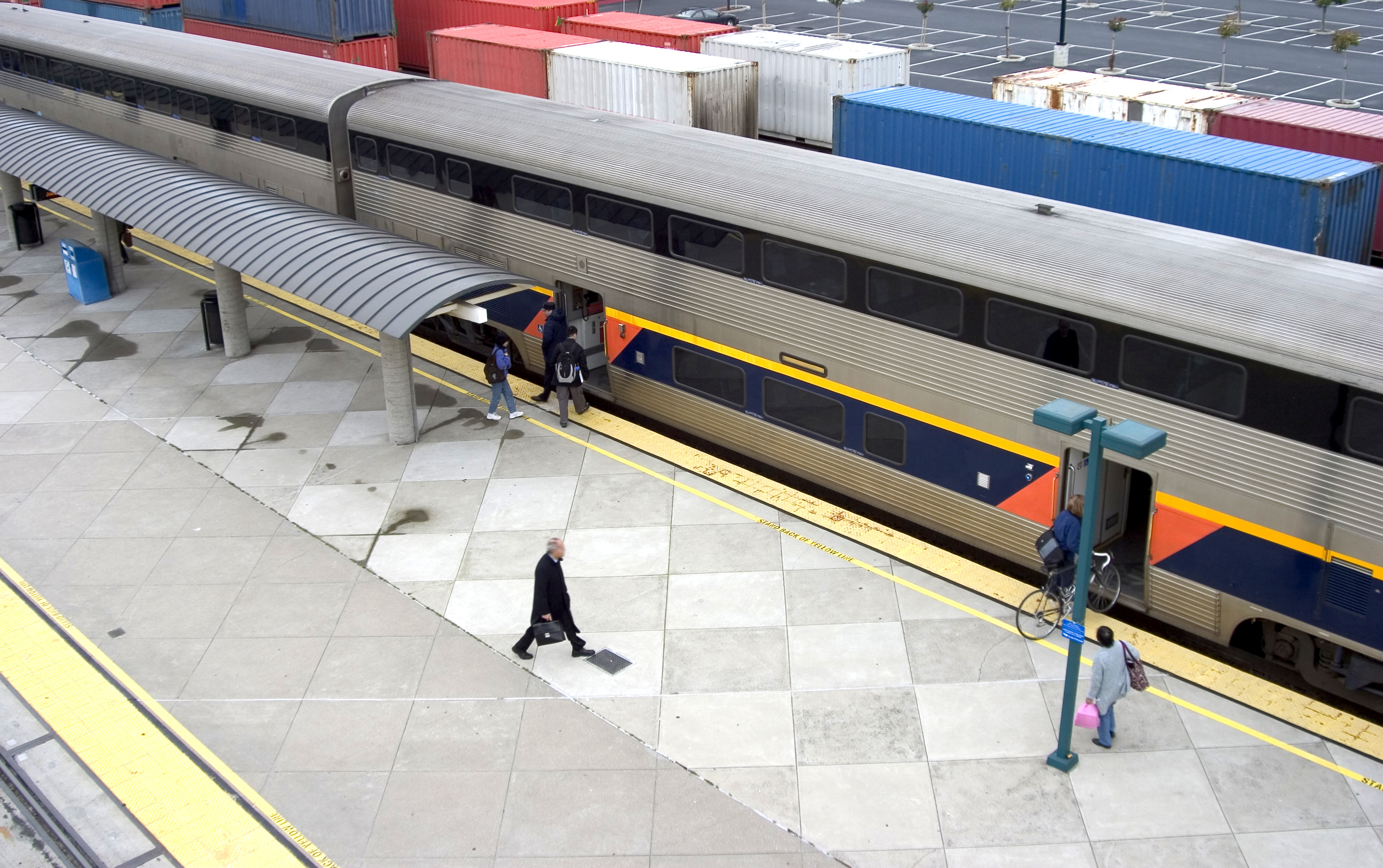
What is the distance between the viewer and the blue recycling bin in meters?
22.3

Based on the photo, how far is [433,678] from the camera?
12336 millimetres

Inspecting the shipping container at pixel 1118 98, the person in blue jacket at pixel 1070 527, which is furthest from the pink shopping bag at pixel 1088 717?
the shipping container at pixel 1118 98

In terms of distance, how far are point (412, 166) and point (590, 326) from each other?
4.15 metres

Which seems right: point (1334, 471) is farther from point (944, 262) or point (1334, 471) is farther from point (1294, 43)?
point (1294, 43)

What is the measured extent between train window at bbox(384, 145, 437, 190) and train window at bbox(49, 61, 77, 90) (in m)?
11.9

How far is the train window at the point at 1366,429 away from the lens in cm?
1009

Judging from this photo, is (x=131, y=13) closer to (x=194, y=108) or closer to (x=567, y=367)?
(x=194, y=108)

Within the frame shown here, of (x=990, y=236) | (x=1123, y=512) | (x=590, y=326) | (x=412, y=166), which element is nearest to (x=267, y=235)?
(x=412, y=166)

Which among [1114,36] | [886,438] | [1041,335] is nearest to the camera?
[1041,335]

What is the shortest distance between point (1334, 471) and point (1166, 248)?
2848 millimetres

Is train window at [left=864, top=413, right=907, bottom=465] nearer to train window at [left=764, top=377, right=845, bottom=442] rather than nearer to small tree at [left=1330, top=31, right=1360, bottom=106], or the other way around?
train window at [left=764, top=377, right=845, bottom=442]

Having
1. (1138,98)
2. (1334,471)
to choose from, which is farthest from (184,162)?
(1334,471)

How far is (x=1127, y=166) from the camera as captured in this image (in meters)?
17.3

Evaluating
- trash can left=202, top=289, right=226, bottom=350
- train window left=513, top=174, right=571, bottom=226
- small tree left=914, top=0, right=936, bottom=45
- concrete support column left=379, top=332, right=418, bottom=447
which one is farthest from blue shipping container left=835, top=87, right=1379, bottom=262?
small tree left=914, top=0, right=936, bottom=45
